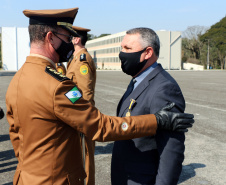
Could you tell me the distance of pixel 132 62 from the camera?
2.48 metres

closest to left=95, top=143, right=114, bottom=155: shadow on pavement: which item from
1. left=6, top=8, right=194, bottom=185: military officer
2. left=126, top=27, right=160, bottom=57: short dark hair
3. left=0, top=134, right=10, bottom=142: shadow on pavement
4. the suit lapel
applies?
left=0, top=134, right=10, bottom=142: shadow on pavement

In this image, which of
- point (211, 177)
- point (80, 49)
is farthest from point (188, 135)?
point (80, 49)

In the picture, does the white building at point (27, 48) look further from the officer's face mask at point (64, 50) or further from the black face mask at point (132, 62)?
the officer's face mask at point (64, 50)

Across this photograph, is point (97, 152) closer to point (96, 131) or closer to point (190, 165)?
point (190, 165)

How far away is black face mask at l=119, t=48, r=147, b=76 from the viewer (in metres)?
2.45

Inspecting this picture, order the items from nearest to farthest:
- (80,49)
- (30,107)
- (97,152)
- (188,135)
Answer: (30,107) < (80,49) < (97,152) < (188,135)

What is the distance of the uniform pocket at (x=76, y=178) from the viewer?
203 centimetres

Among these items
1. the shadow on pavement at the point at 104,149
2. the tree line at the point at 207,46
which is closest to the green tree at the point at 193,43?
the tree line at the point at 207,46

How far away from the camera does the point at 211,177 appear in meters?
4.43

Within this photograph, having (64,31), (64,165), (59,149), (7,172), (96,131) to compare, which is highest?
(64,31)

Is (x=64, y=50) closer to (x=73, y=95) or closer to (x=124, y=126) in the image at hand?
(x=73, y=95)

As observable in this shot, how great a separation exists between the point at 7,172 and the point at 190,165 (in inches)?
126

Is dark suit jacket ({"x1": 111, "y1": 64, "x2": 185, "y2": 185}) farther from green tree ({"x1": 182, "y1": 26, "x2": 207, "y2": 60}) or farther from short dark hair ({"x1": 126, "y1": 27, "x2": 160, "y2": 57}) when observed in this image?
green tree ({"x1": 182, "y1": 26, "x2": 207, "y2": 60})

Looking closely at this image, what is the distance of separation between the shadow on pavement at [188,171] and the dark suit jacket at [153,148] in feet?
7.51
